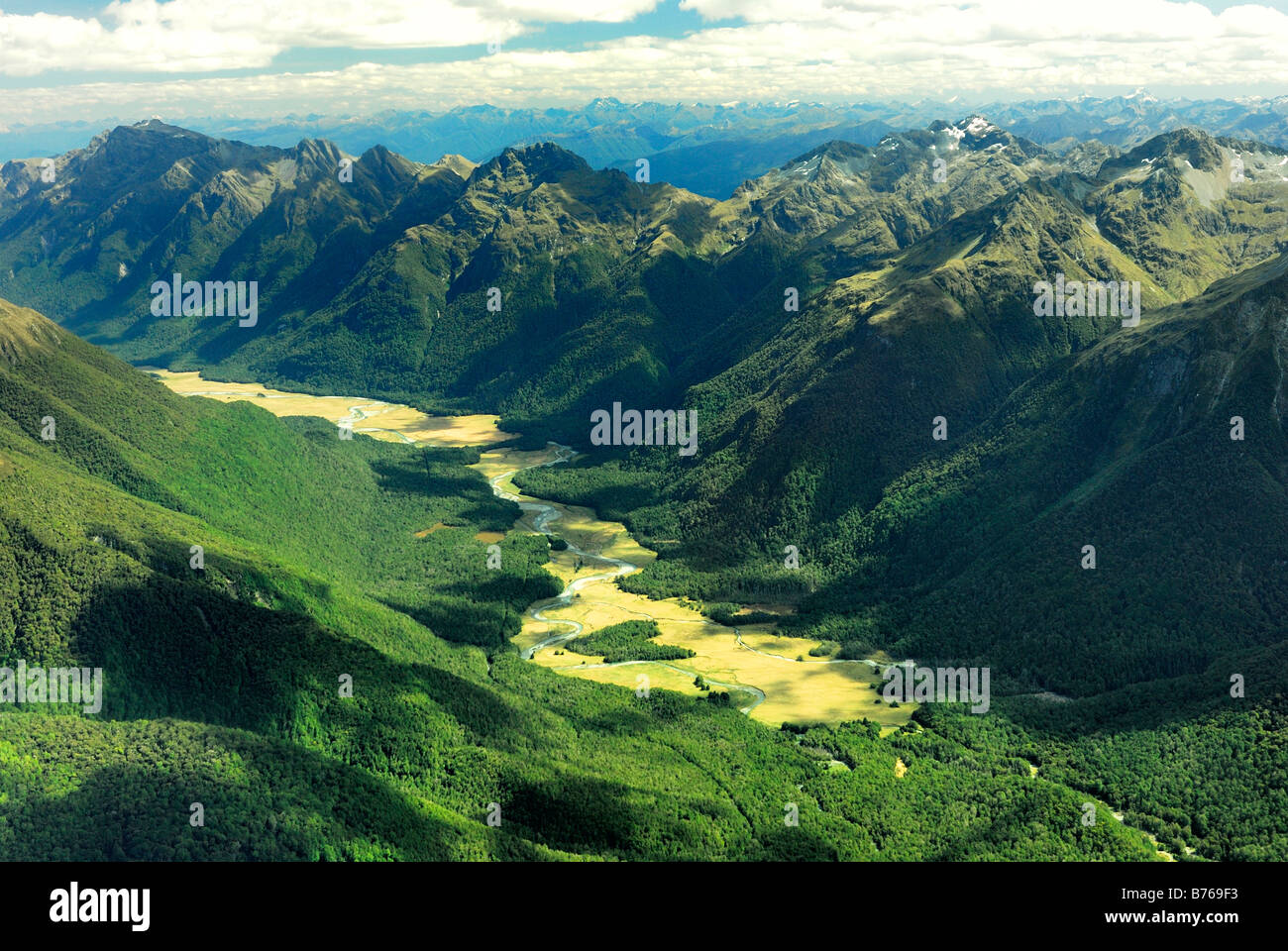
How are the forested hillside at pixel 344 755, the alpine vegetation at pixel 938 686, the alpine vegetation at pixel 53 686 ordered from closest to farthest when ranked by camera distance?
the forested hillside at pixel 344 755
the alpine vegetation at pixel 53 686
the alpine vegetation at pixel 938 686

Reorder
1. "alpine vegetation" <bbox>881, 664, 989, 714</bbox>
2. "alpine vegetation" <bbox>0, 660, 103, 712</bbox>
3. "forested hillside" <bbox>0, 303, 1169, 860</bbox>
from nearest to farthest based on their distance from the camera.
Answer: "forested hillside" <bbox>0, 303, 1169, 860</bbox>, "alpine vegetation" <bbox>0, 660, 103, 712</bbox>, "alpine vegetation" <bbox>881, 664, 989, 714</bbox>

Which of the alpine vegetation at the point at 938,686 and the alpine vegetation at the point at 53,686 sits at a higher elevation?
the alpine vegetation at the point at 53,686

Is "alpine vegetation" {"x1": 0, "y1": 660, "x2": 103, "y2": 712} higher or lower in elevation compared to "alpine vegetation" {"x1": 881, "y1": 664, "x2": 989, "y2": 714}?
higher

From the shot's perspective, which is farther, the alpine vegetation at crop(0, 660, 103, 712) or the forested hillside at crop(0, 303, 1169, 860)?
the alpine vegetation at crop(0, 660, 103, 712)

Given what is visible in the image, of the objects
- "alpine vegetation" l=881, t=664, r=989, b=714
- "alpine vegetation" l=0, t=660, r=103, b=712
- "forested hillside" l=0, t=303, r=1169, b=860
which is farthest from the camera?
"alpine vegetation" l=881, t=664, r=989, b=714

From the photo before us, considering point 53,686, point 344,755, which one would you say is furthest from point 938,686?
point 53,686

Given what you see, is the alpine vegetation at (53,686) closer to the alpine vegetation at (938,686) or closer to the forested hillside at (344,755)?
the forested hillside at (344,755)

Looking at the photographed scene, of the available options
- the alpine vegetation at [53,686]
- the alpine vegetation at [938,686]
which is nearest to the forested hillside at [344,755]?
the alpine vegetation at [53,686]

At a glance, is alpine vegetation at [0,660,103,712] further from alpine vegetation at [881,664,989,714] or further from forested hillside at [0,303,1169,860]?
alpine vegetation at [881,664,989,714]

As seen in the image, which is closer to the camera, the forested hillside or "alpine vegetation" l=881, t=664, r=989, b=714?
the forested hillside

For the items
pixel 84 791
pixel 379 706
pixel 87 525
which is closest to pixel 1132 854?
pixel 379 706

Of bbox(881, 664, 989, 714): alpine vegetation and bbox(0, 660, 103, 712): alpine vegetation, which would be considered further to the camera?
bbox(881, 664, 989, 714): alpine vegetation

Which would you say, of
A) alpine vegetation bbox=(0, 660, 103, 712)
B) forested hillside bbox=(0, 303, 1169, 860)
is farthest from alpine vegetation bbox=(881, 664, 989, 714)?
alpine vegetation bbox=(0, 660, 103, 712)
